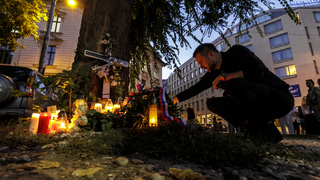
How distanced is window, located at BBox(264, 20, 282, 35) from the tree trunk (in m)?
28.1

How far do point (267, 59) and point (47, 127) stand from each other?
29.0 m

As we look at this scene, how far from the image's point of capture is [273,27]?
24594 mm

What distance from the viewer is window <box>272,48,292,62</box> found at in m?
22.6

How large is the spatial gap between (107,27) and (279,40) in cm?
2818

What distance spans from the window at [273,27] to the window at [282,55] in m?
3.53

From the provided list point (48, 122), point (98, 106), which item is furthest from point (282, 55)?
point (48, 122)

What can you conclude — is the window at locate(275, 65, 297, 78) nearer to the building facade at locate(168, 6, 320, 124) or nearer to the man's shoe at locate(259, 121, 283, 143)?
the building facade at locate(168, 6, 320, 124)

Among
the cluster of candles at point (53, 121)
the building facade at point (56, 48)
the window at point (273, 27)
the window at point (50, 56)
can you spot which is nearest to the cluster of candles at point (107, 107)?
the cluster of candles at point (53, 121)

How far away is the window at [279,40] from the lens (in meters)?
23.1

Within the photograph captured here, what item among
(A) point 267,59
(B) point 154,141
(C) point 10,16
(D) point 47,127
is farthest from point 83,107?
(A) point 267,59

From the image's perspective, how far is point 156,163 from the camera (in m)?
1.30

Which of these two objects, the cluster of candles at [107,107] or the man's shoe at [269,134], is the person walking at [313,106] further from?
the cluster of candles at [107,107]

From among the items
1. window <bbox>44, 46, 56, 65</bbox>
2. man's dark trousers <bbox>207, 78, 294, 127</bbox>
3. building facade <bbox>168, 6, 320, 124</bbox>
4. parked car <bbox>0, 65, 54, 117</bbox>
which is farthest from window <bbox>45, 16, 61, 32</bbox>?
building facade <bbox>168, 6, 320, 124</bbox>

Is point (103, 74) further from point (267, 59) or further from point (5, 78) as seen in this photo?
point (267, 59)
